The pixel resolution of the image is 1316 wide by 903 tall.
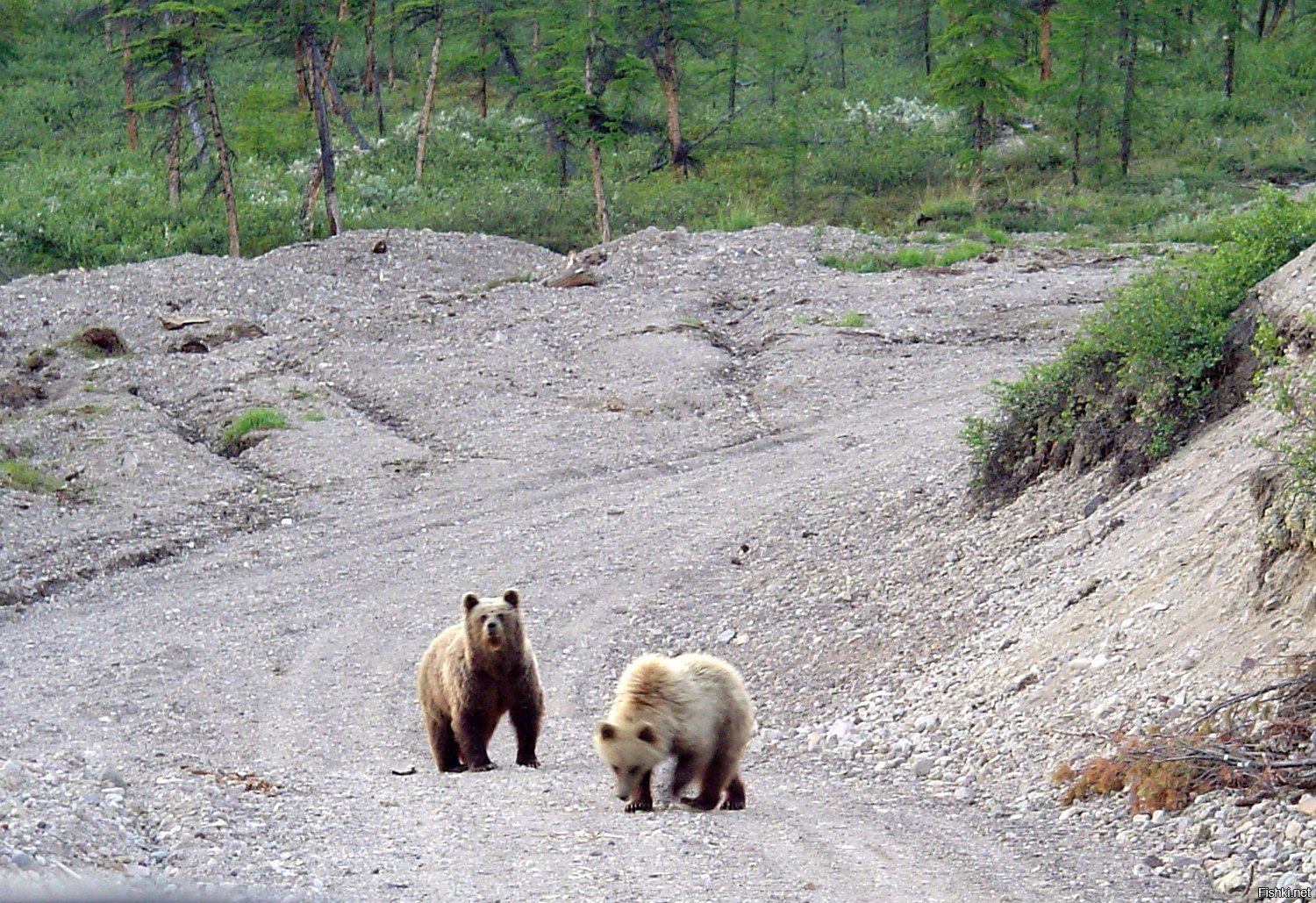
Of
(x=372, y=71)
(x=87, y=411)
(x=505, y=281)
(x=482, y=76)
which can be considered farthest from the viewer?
(x=372, y=71)

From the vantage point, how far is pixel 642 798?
780 cm

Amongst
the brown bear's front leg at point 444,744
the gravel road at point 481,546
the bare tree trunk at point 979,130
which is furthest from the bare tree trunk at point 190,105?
the brown bear's front leg at point 444,744

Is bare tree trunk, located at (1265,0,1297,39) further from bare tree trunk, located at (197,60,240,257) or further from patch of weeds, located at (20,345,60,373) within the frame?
patch of weeds, located at (20,345,60,373)

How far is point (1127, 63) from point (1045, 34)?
658 centimetres

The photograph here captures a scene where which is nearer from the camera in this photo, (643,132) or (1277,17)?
(643,132)

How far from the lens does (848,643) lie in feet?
39.5

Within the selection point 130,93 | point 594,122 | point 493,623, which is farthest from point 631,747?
point 130,93

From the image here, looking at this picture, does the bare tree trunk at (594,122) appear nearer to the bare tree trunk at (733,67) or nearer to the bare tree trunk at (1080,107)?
the bare tree trunk at (733,67)

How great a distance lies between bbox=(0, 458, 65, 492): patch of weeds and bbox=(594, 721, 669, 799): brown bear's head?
13.4m

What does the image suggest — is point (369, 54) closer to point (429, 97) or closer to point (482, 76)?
point (482, 76)

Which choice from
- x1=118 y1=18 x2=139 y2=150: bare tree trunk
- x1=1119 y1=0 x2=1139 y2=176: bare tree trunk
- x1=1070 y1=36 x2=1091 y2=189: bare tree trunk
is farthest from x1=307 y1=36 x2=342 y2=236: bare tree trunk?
x1=1119 y1=0 x2=1139 y2=176: bare tree trunk

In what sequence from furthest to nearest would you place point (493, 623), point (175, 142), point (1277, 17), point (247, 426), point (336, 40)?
point (1277, 17), point (336, 40), point (175, 142), point (247, 426), point (493, 623)

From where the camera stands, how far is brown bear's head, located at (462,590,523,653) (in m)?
9.22

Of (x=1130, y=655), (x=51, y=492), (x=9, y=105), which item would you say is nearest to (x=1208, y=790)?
(x=1130, y=655)
